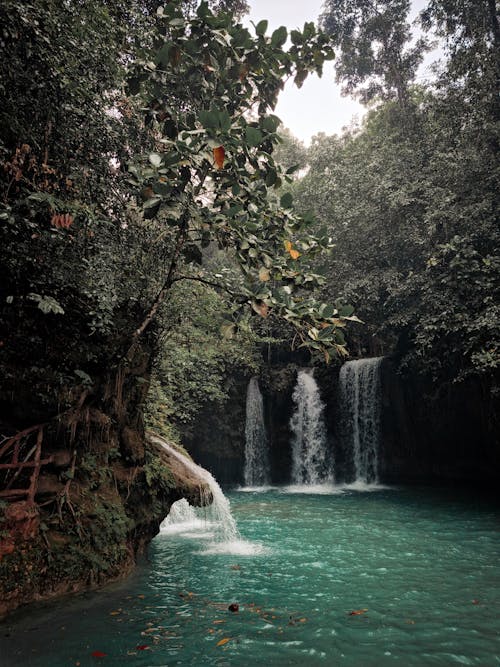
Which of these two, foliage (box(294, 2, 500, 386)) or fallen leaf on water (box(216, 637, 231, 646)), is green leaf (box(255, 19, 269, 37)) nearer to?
fallen leaf on water (box(216, 637, 231, 646))

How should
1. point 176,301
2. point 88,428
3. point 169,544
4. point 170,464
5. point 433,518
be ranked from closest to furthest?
point 88,428, point 170,464, point 169,544, point 176,301, point 433,518

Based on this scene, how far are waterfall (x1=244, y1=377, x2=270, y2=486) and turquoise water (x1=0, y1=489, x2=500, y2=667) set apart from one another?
10769 mm

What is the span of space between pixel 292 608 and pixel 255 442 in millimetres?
15749

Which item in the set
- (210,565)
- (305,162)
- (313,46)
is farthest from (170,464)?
(305,162)

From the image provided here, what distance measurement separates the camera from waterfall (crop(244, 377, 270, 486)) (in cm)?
2073

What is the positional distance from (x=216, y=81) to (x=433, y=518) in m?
11.2

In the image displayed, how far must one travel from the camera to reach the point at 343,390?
66.6 ft

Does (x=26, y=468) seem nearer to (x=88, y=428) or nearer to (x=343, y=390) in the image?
(x=88, y=428)

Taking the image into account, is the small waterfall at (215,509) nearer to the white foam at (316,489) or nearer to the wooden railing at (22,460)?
the wooden railing at (22,460)

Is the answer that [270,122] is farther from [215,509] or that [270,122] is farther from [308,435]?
[308,435]

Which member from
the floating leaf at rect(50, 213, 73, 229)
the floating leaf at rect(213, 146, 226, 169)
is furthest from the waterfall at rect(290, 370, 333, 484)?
the floating leaf at rect(213, 146, 226, 169)

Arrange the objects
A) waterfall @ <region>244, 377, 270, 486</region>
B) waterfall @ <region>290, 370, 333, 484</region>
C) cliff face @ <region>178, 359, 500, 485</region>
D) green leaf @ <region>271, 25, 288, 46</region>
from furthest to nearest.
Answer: waterfall @ <region>244, 377, 270, 486</region> < waterfall @ <region>290, 370, 333, 484</region> < cliff face @ <region>178, 359, 500, 485</region> < green leaf @ <region>271, 25, 288, 46</region>

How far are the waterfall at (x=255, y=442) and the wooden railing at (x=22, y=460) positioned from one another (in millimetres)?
15844

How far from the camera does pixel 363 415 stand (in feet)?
64.5
